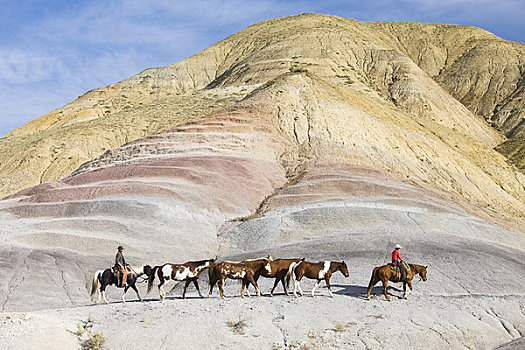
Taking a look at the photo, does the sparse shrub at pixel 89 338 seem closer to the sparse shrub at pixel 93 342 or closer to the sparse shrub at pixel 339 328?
the sparse shrub at pixel 93 342

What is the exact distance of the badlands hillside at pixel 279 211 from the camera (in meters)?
13.4

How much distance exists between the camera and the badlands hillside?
13.4 m

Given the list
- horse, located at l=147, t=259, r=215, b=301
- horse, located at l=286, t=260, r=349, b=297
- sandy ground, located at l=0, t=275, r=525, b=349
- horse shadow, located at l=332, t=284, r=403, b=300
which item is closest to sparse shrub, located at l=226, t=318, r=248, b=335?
sandy ground, located at l=0, t=275, r=525, b=349

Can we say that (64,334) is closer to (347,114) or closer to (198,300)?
(198,300)

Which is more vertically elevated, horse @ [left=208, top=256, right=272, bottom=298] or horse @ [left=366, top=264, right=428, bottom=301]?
horse @ [left=208, top=256, right=272, bottom=298]

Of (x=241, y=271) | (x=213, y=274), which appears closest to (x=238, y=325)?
(x=241, y=271)

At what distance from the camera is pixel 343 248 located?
2205 cm

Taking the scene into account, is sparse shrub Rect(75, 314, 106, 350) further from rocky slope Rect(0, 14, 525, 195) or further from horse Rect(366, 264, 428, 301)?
rocky slope Rect(0, 14, 525, 195)

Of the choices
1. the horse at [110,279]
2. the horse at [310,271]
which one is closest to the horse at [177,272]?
the horse at [110,279]

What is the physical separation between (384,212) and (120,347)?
1846 centimetres

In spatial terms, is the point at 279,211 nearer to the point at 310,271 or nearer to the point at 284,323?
the point at 310,271

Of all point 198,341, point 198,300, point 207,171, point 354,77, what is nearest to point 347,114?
point 207,171

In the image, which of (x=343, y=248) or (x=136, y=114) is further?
(x=136, y=114)

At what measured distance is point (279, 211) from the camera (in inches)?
1153
